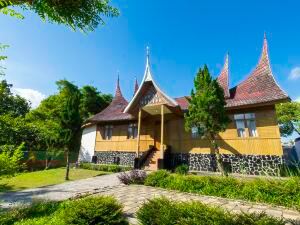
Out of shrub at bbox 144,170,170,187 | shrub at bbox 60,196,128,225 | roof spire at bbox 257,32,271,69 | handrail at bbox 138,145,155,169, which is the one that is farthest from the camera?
handrail at bbox 138,145,155,169

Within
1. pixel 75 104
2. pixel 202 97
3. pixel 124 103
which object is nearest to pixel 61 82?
pixel 124 103

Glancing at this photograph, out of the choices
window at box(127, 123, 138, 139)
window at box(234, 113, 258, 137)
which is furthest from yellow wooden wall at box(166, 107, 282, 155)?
window at box(127, 123, 138, 139)

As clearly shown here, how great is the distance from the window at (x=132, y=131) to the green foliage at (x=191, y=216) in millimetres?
16742

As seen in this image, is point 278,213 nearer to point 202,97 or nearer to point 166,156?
point 202,97

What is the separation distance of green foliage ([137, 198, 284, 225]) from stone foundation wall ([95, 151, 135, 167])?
1620 cm

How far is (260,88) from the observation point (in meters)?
15.8

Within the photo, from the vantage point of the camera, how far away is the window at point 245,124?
15.2 meters

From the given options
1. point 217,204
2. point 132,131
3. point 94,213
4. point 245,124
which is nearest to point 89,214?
point 94,213

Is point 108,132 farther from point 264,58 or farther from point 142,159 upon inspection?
point 264,58

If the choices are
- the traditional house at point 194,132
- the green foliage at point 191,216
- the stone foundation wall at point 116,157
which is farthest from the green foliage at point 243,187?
the stone foundation wall at point 116,157

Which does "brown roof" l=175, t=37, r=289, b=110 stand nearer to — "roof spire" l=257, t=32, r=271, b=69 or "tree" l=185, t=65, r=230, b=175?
"roof spire" l=257, t=32, r=271, b=69

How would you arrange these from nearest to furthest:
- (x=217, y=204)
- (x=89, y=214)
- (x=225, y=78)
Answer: (x=89, y=214), (x=217, y=204), (x=225, y=78)

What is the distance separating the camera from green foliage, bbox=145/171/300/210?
6.94m

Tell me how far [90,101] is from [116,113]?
15.2 m
